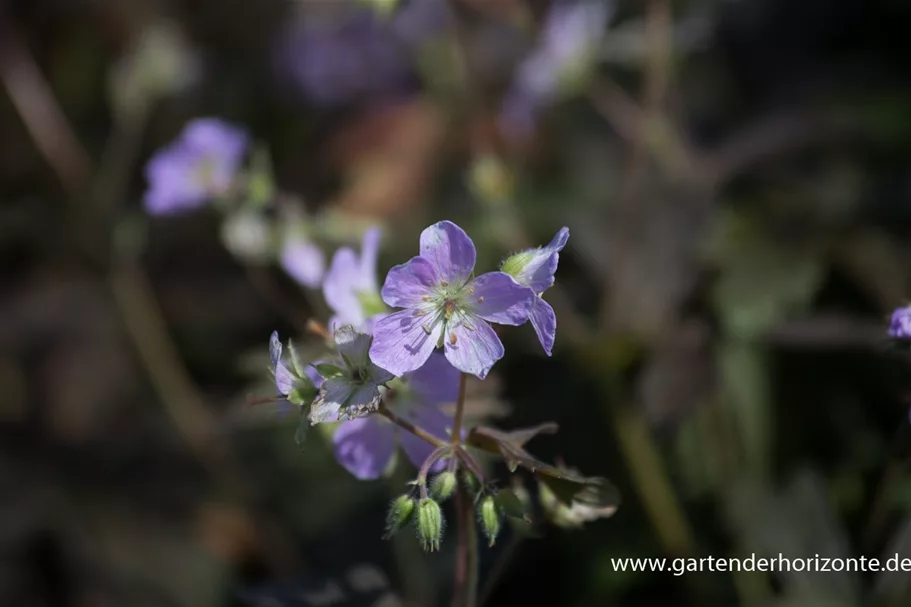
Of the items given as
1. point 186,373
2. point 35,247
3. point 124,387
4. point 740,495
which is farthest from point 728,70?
point 35,247

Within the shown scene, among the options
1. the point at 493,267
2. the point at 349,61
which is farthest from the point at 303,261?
the point at 349,61

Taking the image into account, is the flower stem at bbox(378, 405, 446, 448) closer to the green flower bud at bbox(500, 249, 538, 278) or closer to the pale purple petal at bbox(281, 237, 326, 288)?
the green flower bud at bbox(500, 249, 538, 278)

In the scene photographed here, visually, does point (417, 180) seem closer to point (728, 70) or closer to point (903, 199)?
point (728, 70)

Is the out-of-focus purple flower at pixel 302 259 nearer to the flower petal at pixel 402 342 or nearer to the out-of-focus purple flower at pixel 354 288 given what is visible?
the out-of-focus purple flower at pixel 354 288

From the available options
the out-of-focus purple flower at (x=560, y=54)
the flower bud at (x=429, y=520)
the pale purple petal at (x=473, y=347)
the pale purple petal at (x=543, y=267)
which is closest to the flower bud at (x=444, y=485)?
the flower bud at (x=429, y=520)

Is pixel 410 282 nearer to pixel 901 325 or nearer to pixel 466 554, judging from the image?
pixel 466 554

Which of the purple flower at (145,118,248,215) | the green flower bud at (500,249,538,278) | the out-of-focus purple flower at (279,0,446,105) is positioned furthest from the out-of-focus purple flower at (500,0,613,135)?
the green flower bud at (500,249,538,278)
